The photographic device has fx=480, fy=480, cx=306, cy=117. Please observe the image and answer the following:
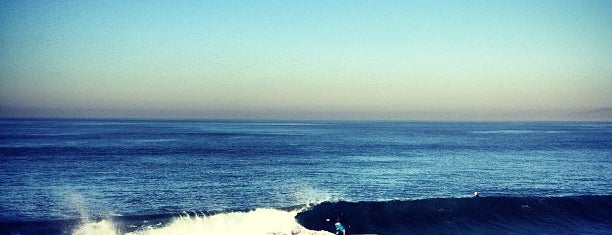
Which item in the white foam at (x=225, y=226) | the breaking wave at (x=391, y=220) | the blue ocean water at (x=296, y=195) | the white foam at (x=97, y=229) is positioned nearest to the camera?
the white foam at (x=225, y=226)

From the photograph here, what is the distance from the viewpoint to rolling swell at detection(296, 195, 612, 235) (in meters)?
29.6

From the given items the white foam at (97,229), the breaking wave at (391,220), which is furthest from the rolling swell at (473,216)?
the white foam at (97,229)

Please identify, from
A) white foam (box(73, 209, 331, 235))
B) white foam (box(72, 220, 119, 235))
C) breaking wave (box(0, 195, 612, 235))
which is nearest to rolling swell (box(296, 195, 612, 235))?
breaking wave (box(0, 195, 612, 235))

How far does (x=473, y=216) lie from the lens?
3244 cm

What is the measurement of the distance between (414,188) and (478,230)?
1483 cm

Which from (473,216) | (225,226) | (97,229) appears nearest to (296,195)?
(225,226)

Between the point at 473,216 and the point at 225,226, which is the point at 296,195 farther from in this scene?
the point at 473,216

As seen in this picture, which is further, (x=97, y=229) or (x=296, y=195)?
(x=296, y=195)

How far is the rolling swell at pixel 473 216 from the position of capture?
29609 millimetres

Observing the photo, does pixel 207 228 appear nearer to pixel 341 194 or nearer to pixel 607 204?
pixel 341 194

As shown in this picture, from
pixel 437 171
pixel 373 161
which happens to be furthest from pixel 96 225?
pixel 373 161

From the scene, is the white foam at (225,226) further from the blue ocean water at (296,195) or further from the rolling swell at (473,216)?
the rolling swell at (473,216)

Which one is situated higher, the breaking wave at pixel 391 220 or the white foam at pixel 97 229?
the breaking wave at pixel 391 220

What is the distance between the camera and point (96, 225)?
28.5 metres
